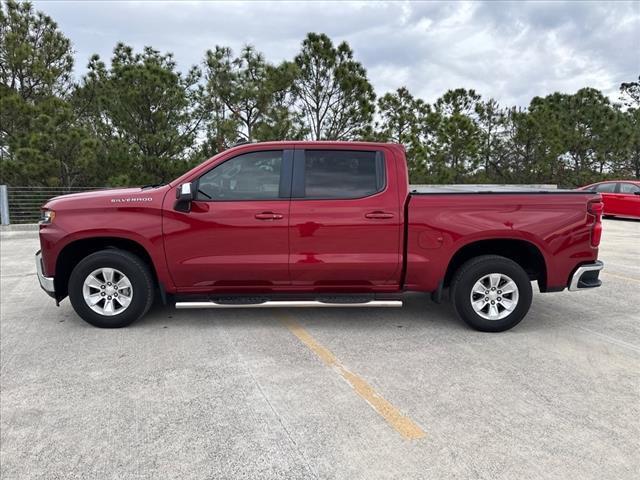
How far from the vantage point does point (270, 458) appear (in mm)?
2561

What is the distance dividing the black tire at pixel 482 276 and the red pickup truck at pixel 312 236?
0.4 inches

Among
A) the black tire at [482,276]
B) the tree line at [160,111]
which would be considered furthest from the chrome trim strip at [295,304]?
the tree line at [160,111]

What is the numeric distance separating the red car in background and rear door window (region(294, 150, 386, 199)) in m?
15.0

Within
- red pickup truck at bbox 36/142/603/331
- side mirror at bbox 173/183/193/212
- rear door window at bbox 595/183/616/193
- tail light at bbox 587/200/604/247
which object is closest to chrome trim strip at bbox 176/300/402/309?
red pickup truck at bbox 36/142/603/331

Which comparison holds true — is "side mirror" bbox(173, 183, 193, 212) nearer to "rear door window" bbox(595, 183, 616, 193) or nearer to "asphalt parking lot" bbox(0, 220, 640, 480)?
"asphalt parking lot" bbox(0, 220, 640, 480)

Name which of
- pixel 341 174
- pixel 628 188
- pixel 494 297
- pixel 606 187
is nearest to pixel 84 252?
pixel 341 174

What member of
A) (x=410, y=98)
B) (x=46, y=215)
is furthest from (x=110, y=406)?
(x=410, y=98)

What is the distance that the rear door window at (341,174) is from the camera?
462 cm

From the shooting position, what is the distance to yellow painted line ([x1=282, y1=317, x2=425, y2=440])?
2.84m

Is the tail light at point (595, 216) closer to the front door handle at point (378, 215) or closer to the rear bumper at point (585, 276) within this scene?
the rear bumper at point (585, 276)

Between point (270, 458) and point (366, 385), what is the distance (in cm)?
106

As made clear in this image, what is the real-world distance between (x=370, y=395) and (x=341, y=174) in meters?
2.24

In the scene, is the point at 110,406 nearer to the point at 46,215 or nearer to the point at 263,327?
the point at 263,327

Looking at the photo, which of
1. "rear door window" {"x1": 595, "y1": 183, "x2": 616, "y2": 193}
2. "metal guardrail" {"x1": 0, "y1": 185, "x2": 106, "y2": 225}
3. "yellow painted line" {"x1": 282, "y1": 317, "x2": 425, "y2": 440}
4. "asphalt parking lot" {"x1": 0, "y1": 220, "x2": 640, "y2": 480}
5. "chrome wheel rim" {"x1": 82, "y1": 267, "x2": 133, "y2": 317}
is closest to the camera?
"asphalt parking lot" {"x1": 0, "y1": 220, "x2": 640, "y2": 480}
